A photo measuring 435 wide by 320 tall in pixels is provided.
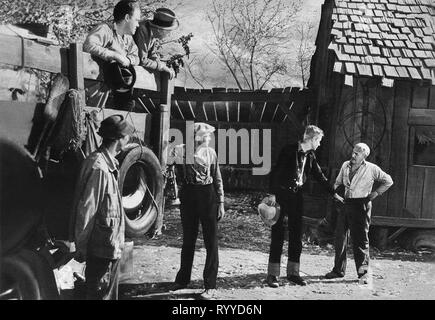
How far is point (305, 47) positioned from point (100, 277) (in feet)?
11.8

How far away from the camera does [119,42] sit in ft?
15.4

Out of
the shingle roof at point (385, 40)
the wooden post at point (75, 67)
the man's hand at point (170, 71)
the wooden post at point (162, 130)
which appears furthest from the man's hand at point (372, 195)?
the wooden post at point (75, 67)

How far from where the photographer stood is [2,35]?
3.71 metres

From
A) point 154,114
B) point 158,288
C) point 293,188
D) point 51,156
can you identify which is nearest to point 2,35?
point 51,156

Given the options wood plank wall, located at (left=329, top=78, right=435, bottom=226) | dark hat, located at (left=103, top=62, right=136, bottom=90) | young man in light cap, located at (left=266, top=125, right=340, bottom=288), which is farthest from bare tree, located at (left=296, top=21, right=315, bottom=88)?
dark hat, located at (left=103, top=62, right=136, bottom=90)

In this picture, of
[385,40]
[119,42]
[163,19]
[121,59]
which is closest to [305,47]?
[385,40]

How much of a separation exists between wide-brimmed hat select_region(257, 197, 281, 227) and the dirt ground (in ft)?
1.02

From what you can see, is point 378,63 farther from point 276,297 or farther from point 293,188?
point 276,297

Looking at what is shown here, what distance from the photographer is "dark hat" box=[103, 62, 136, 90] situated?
4.46 m

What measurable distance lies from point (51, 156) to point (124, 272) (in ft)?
4.29

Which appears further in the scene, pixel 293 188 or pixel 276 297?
pixel 293 188

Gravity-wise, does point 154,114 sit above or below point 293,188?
above

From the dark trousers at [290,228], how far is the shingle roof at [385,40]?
2032 mm
